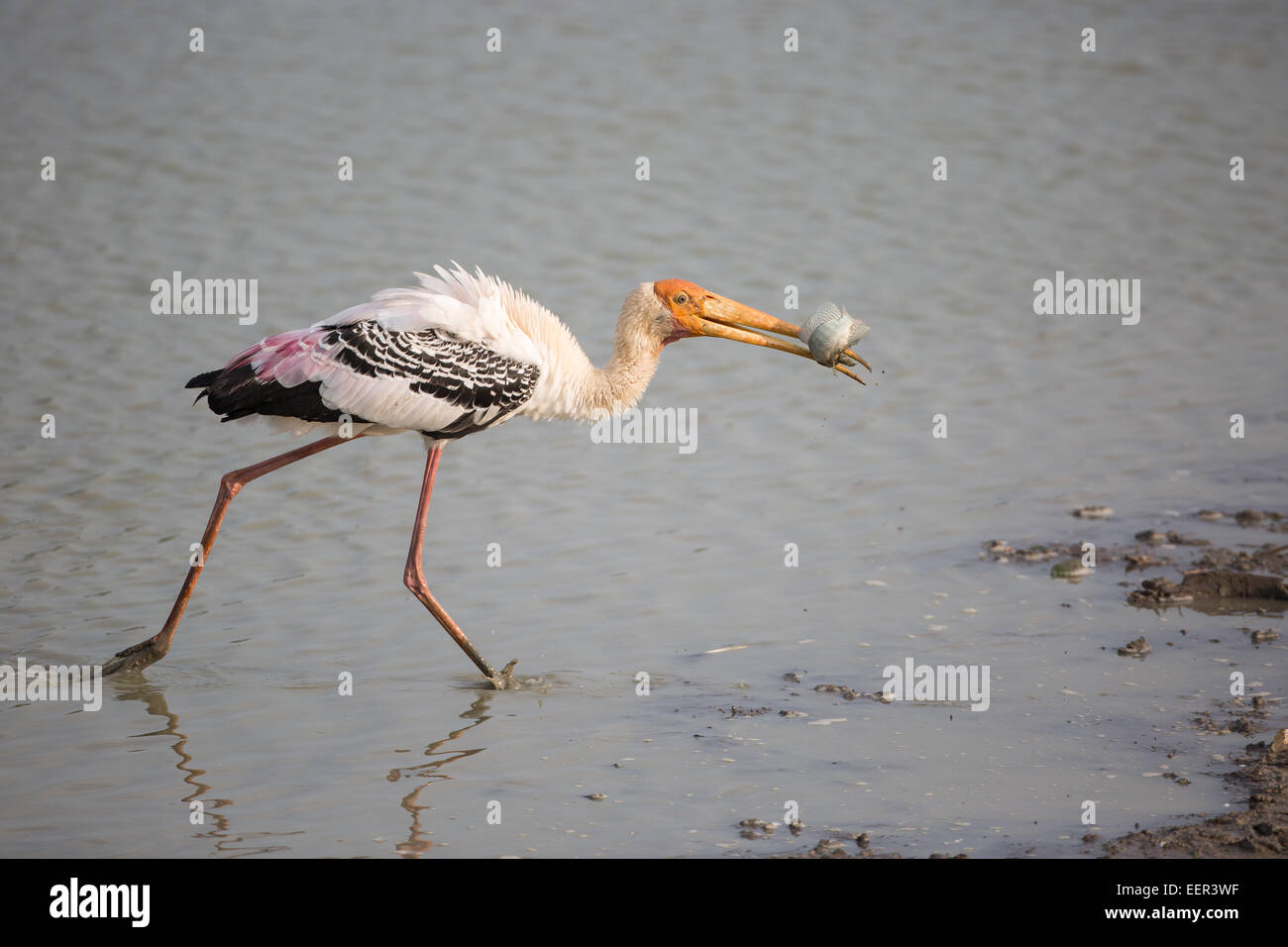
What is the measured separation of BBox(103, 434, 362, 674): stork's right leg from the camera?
8031 millimetres

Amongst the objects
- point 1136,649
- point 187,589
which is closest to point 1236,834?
point 1136,649

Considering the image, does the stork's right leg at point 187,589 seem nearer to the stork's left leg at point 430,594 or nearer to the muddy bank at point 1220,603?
the stork's left leg at point 430,594

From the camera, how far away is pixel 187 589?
8.20 metres

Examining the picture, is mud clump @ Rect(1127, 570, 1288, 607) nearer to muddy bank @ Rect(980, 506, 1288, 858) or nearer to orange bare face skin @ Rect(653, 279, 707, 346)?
muddy bank @ Rect(980, 506, 1288, 858)

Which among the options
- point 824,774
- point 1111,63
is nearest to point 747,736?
point 824,774

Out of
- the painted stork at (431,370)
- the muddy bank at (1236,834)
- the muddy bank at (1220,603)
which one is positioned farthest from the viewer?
the painted stork at (431,370)

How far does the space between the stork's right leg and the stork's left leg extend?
0.51 meters

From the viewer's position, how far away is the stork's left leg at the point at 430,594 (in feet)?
26.3

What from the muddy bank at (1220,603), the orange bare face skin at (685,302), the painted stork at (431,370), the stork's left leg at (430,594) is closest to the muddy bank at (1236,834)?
the muddy bank at (1220,603)

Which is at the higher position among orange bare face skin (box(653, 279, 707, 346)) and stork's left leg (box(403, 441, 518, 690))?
orange bare face skin (box(653, 279, 707, 346))

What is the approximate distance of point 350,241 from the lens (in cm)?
1523

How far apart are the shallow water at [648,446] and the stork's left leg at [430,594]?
0.16m

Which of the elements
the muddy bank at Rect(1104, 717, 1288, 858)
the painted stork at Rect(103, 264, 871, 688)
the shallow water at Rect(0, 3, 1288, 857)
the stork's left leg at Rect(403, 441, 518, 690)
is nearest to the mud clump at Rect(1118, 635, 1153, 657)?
the shallow water at Rect(0, 3, 1288, 857)

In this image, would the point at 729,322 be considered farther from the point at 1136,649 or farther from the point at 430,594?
the point at 1136,649
